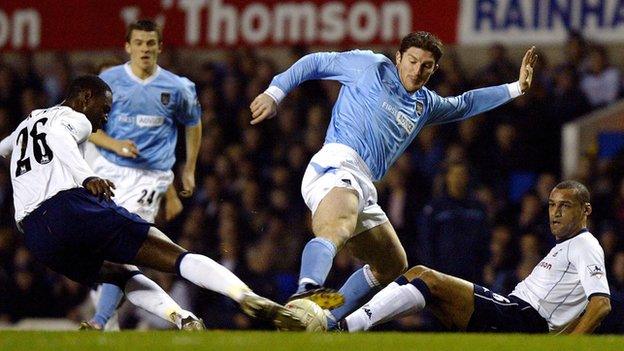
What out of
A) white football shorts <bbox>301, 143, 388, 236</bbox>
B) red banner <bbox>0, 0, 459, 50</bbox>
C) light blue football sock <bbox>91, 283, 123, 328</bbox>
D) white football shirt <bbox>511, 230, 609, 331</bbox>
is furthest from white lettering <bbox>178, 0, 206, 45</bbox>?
white football shirt <bbox>511, 230, 609, 331</bbox>

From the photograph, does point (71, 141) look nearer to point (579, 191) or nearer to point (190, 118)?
point (190, 118)

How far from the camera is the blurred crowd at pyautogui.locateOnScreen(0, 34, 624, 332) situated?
1047 cm

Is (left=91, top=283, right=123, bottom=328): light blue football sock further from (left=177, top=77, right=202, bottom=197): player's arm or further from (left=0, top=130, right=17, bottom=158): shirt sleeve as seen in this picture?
(left=0, top=130, right=17, bottom=158): shirt sleeve

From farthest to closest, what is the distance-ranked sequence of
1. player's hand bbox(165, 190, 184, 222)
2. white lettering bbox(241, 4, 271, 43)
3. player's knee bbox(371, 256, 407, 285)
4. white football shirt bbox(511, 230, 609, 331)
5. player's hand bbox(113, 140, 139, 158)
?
white lettering bbox(241, 4, 271, 43)
player's hand bbox(165, 190, 184, 222)
player's hand bbox(113, 140, 139, 158)
player's knee bbox(371, 256, 407, 285)
white football shirt bbox(511, 230, 609, 331)

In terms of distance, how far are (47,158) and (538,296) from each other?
111 inches

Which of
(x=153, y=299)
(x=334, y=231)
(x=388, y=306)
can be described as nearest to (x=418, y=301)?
(x=388, y=306)

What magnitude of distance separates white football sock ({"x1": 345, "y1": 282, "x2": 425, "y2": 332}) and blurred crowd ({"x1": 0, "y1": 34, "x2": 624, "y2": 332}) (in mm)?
3053

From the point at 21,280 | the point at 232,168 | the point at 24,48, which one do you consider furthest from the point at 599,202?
the point at 24,48

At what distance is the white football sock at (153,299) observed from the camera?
23.5 feet

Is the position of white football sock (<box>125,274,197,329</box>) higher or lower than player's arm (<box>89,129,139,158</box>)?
lower

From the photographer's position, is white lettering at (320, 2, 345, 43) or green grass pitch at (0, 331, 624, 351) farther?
white lettering at (320, 2, 345, 43)

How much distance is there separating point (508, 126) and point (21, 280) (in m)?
5.01

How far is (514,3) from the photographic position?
12523 mm

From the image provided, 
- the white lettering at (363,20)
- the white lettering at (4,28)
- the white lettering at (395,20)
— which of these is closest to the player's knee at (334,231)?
the white lettering at (395,20)
